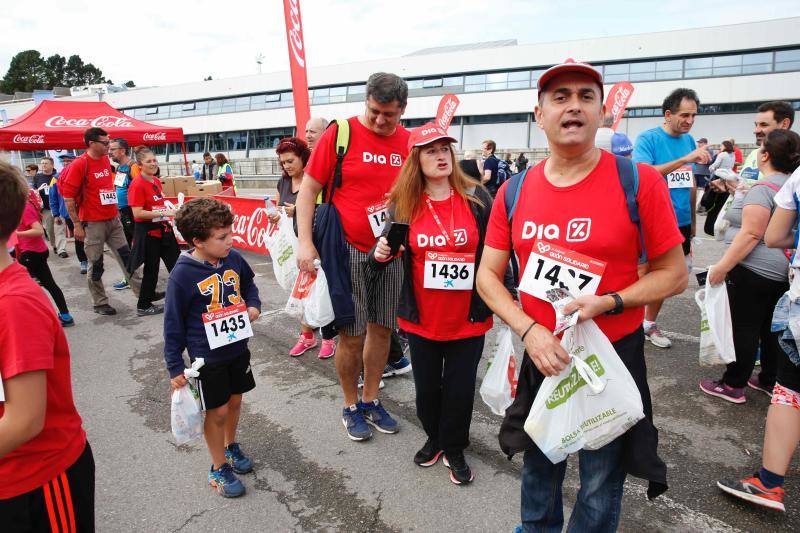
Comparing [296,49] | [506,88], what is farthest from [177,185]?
[506,88]

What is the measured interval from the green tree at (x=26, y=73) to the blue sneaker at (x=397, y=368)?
104 metres

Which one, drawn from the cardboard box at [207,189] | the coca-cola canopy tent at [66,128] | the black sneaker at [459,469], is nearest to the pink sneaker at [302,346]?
the black sneaker at [459,469]

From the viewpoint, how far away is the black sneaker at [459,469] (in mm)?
2705

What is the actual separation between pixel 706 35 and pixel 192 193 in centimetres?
3244

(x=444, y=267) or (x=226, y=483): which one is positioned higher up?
(x=444, y=267)

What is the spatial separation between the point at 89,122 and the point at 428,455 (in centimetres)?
1301

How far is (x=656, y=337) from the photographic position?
454 cm

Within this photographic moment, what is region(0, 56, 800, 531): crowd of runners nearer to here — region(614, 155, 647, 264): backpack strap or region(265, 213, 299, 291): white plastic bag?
region(614, 155, 647, 264): backpack strap

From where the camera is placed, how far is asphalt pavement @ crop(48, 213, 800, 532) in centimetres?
247

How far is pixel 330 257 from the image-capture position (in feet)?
10.5

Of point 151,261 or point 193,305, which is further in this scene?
point 151,261

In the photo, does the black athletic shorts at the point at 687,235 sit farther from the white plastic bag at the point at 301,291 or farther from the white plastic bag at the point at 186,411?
the white plastic bag at the point at 186,411

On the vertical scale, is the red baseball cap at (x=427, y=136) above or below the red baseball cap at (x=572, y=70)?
below

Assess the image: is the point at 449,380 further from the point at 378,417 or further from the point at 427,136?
the point at 427,136
